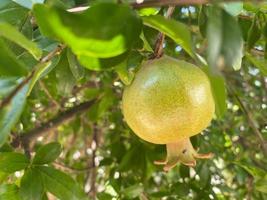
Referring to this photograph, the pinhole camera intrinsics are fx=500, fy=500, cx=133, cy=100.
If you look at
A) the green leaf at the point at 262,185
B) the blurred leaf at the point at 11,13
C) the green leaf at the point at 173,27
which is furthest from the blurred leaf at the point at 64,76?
the green leaf at the point at 262,185

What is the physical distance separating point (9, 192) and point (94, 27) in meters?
0.54

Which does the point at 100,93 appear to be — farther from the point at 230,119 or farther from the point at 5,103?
the point at 5,103

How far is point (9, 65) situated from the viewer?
667 mm

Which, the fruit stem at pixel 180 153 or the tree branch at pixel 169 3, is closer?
the tree branch at pixel 169 3

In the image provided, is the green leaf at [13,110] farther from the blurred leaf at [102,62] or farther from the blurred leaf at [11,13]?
the blurred leaf at [11,13]

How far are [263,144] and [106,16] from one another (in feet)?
2.09

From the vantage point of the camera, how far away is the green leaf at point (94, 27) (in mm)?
550

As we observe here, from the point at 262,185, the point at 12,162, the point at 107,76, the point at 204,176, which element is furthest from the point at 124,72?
the point at 107,76

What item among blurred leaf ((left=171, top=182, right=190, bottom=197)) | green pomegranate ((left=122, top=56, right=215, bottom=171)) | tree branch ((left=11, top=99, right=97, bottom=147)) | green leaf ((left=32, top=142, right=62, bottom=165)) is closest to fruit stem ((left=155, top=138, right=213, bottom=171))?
green pomegranate ((left=122, top=56, right=215, bottom=171))

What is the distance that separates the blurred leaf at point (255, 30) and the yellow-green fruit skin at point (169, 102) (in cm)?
13

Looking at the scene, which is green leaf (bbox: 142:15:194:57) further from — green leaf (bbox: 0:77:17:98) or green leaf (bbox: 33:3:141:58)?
green leaf (bbox: 0:77:17:98)

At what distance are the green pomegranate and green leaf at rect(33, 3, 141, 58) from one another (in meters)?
0.17

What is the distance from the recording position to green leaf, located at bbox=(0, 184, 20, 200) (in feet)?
3.19

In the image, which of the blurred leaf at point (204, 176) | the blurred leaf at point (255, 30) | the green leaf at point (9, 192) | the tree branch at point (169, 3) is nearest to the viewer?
the tree branch at point (169, 3)
